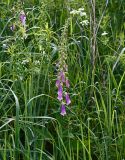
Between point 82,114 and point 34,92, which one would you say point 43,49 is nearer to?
point 34,92

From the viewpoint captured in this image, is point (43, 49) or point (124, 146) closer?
point (124, 146)

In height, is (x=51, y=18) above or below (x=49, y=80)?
above

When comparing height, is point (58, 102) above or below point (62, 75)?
below

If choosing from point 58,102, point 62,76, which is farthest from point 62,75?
point 58,102

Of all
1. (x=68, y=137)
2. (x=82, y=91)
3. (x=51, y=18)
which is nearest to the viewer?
(x=68, y=137)

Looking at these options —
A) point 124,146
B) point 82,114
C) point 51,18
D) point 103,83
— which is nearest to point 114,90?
point 103,83

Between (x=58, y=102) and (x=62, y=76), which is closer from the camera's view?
(x=62, y=76)

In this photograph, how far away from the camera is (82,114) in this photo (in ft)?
8.03

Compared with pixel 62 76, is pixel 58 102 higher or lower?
lower

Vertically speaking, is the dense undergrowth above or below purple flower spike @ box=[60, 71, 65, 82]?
below

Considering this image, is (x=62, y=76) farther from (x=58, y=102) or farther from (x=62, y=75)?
(x=58, y=102)

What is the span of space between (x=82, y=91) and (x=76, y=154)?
18.2 inches

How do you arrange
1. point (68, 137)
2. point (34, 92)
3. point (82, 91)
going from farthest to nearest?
point (82, 91)
point (34, 92)
point (68, 137)

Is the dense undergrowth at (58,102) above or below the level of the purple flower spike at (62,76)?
below
